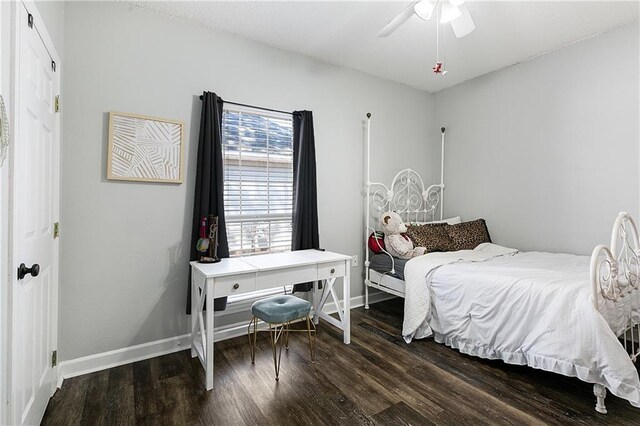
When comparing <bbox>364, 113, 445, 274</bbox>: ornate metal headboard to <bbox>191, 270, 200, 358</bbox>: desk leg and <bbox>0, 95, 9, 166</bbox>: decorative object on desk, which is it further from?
<bbox>0, 95, 9, 166</bbox>: decorative object on desk

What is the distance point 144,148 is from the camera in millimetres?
2330

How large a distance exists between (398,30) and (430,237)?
1948 millimetres

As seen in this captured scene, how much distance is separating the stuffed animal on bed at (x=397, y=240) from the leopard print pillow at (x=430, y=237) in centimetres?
7

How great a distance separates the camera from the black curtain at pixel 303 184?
9.69ft

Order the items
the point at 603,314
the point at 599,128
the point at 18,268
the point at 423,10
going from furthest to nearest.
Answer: the point at 599,128, the point at 423,10, the point at 603,314, the point at 18,268

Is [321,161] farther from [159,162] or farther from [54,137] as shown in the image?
[54,137]

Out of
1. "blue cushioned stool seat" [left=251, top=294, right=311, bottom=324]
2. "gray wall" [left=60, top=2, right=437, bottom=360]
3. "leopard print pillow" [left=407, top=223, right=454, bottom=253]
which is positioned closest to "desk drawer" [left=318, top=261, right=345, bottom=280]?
"blue cushioned stool seat" [left=251, top=294, right=311, bottom=324]

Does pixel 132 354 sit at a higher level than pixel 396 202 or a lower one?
lower

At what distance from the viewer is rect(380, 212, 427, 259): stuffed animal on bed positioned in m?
3.04

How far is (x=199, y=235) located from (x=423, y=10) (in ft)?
7.01

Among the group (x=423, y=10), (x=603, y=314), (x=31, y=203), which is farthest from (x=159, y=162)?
(x=603, y=314)

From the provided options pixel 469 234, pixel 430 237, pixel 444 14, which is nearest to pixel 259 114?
pixel 444 14

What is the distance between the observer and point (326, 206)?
10.7 feet

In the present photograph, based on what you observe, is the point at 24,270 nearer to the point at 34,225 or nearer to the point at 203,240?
the point at 34,225
